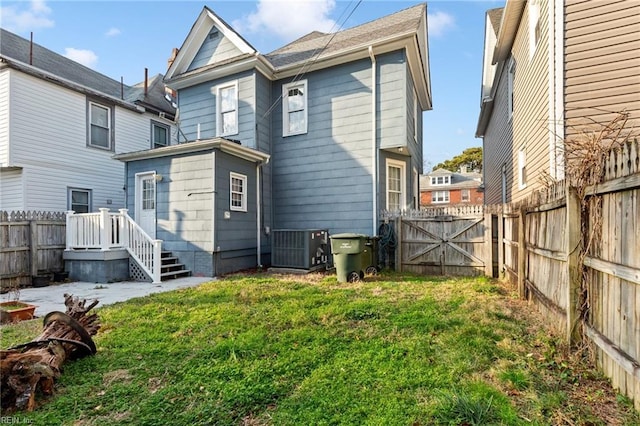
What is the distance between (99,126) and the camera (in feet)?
41.4

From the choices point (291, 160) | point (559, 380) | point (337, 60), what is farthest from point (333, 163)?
point (559, 380)

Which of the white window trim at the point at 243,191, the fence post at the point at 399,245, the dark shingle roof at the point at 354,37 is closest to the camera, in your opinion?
the fence post at the point at 399,245

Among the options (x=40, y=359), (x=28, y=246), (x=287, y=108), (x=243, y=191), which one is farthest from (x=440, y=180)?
(x=40, y=359)

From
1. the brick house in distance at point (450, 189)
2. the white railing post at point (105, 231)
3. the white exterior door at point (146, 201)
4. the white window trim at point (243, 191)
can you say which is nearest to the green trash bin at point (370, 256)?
the white window trim at point (243, 191)

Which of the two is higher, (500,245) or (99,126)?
(99,126)

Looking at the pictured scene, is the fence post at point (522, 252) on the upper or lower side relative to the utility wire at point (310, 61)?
lower

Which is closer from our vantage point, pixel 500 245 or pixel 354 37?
pixel 500 245

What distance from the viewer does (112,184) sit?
43.2 feet

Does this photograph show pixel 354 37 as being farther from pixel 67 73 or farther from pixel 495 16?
pixel 67 73

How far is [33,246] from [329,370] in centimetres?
883

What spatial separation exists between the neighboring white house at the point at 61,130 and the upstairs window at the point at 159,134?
0.32ft

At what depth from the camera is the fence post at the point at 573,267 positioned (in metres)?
2.98

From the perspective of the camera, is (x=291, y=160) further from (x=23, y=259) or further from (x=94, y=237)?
(x=23, y=259)

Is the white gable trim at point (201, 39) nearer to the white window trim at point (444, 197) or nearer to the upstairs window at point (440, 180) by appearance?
the white window trim at point (444, 197)
